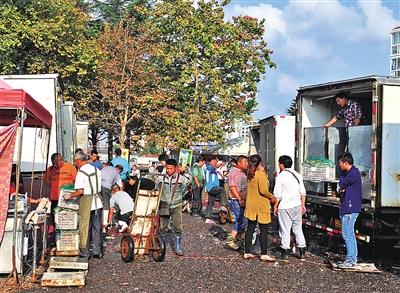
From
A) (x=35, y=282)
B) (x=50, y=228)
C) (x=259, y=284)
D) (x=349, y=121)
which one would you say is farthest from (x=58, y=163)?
(x=349, y=121)

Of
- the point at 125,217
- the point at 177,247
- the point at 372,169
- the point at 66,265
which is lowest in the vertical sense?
the point at 66,265

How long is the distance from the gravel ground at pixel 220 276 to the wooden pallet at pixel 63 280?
100 mm

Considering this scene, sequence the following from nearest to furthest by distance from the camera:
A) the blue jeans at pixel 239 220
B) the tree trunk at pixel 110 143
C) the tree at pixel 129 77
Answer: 1. the blue jeans at pixel 239 220
2. the tree at pixel 129 77
3. the tree trunk at pixel 110 143

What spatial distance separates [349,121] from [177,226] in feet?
13.1

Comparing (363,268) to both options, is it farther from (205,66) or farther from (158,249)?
(205,66)

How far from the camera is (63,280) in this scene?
7992 mm

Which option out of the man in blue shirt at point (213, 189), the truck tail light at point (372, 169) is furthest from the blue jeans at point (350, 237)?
the man in blue shirt at point (213, 189)

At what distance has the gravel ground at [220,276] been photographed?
8.31 metres

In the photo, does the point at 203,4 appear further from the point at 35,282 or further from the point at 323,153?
the point at 35,282

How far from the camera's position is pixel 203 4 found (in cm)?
3278

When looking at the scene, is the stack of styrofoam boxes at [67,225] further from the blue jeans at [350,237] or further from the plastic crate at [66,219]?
the blue jeans at [350,237]

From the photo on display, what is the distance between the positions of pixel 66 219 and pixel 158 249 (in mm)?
1607

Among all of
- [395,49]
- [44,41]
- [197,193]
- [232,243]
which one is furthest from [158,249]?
[395,49]

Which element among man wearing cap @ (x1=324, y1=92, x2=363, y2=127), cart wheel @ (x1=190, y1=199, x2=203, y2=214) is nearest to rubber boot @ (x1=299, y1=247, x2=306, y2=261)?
man wearing cap @ (x1=324, y1=92, x2=363, y2=127)
